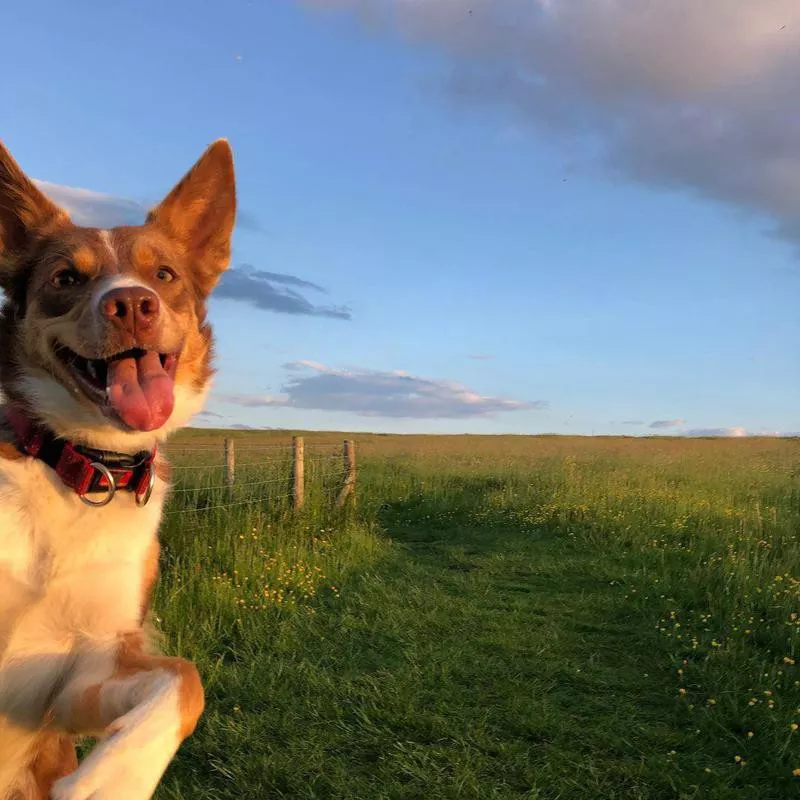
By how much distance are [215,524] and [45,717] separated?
6.68 m

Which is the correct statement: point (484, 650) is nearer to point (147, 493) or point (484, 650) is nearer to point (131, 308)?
point (147, 493)

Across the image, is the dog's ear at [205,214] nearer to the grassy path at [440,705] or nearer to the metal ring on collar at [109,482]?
the metal ring on collar at [109,482]

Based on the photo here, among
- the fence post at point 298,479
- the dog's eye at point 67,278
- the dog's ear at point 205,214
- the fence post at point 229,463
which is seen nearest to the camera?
the dog's eye at point 67,278

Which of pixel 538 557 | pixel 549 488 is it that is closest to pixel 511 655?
pixel 538 557

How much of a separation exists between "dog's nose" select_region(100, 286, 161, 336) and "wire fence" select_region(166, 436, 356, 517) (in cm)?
687

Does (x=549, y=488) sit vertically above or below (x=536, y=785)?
above

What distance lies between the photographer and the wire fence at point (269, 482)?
1083 cm

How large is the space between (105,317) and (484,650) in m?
5.10

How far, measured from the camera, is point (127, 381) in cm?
322

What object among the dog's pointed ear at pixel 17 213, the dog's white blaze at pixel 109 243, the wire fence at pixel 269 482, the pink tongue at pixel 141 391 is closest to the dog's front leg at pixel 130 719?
the pink tongue at pixel 141 391

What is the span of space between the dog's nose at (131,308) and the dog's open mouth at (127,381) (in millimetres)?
150

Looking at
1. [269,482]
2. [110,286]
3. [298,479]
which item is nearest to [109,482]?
[110,286]

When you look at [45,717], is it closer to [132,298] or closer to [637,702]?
[132,298]

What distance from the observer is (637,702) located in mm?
5824
